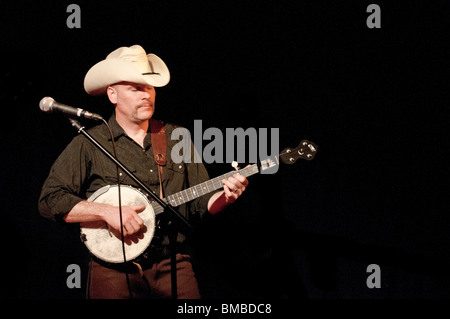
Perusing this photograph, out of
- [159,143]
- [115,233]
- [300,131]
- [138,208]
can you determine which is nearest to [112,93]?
[159,143]

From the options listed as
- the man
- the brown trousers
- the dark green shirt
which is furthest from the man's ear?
the brown trousers

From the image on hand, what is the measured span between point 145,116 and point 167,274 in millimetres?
973

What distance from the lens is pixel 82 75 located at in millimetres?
3705

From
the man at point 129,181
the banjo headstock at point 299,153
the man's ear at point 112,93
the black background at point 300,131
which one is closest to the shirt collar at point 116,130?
the man at point 129,181

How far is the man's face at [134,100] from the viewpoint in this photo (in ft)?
10.3

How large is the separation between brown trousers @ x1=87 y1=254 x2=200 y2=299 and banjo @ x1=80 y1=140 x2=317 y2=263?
0.11 m

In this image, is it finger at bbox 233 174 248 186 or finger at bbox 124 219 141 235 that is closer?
finger at bbox 124 219 141 235

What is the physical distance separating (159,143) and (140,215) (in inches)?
19.2

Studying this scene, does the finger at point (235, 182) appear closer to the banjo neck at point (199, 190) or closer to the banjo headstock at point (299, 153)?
the banjo neck at point (199, 190)

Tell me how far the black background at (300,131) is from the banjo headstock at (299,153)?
664mm

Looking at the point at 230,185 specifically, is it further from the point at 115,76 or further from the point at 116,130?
the point at 115,76

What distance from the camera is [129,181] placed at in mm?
3123

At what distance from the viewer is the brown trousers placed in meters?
2.93

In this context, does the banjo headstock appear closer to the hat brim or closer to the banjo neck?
the banjo neck
